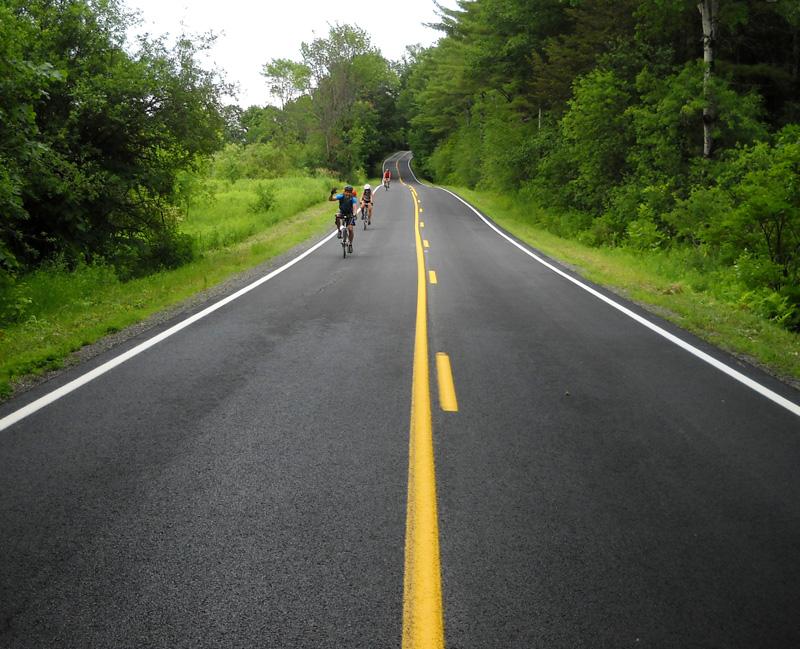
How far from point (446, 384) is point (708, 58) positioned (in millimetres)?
15427

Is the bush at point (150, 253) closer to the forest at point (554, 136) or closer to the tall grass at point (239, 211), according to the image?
the forest at point (554, 136)

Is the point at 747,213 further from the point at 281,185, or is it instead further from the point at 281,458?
the point at 281,185

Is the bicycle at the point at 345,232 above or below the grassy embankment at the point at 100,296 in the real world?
above

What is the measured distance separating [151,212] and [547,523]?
44.7ft

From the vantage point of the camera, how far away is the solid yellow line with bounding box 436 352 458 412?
5354mm

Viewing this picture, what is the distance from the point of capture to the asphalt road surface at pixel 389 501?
8.63ft

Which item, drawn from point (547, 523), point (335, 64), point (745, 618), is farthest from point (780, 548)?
point (335, 64)

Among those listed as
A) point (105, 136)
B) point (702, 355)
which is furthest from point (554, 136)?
point (702, 355)

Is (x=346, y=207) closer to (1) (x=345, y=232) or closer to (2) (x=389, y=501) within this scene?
(1) (x=345, y=232)

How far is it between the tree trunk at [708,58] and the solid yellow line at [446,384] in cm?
1398

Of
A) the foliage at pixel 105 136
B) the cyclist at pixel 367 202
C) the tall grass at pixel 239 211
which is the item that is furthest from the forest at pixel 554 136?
the cyclist at pixel 367 202

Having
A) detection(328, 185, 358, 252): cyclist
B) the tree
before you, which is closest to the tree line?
detection(328, 185, 358, 252): cyclist

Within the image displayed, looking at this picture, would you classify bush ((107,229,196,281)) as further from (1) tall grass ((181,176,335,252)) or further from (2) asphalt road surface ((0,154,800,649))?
(2) asphalt road surface ((0,154,800,649))

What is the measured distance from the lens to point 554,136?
2719 centimetres
